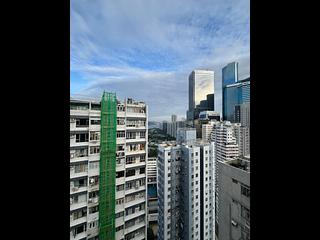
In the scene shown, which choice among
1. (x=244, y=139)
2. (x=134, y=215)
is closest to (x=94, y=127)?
(x=134, y=215)

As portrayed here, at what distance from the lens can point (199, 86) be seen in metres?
2.99

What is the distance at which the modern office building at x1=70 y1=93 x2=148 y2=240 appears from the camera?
4119 millimetres

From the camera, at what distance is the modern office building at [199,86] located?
296 centimetres

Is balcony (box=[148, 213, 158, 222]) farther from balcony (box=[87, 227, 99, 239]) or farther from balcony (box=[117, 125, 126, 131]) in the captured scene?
balcony (box=[117, 125, 126, 131])

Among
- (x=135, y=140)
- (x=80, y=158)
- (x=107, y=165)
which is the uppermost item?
(x=135, y=140)

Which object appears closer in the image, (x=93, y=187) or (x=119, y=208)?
(x=93, y=187)

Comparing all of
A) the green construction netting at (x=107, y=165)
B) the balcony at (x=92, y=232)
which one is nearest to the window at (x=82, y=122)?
the green construction netting at (x=107, y=165)

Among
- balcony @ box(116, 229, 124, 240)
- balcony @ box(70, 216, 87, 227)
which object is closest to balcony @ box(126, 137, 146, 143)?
balcony @ box(70, 216, 87, 227)

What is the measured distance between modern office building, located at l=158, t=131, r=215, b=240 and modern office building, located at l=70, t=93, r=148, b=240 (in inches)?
26.8

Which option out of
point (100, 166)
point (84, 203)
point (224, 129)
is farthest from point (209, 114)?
point (84, 203)

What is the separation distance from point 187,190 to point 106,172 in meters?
2.08

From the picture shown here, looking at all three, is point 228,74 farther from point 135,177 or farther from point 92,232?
point 92,232

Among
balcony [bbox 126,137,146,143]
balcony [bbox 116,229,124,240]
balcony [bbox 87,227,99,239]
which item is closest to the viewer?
balcony [bbox 87,227,99,239]
